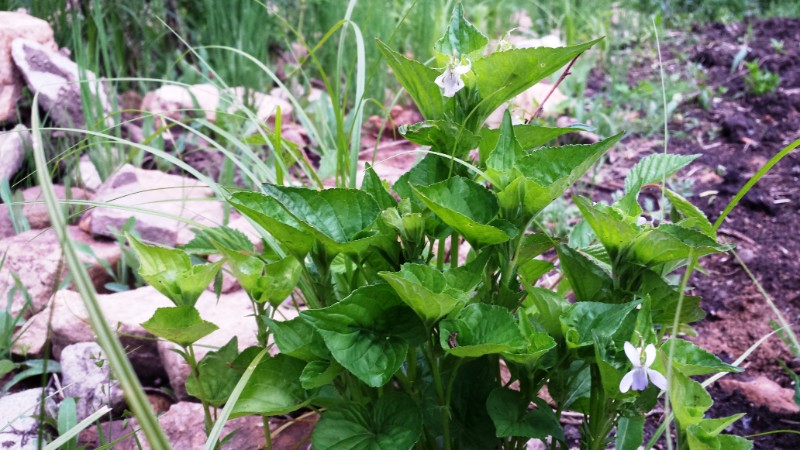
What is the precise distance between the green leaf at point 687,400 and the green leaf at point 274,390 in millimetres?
479

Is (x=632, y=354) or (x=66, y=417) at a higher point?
(x=632, y=354)

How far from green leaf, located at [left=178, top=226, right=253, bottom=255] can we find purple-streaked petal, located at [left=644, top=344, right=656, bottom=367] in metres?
0.65

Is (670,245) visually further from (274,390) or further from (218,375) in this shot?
(218,375)

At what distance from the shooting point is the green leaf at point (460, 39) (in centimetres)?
112

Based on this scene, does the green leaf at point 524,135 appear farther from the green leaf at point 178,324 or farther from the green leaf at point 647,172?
the green leaf at point 178,324

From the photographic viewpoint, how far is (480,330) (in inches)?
37.0

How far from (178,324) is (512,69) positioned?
1.95ft

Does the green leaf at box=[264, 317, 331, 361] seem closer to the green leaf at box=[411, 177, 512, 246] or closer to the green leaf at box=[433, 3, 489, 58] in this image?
the green leaf at box=[411, 177, 512, 246]

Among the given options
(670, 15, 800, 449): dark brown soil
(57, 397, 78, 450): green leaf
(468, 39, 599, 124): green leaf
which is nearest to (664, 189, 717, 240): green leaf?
(468, 39, 599, 124): green leaf

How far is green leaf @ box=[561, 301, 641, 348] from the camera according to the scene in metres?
0.91

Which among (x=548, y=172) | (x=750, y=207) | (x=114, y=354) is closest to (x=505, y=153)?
(x=548, y=172)

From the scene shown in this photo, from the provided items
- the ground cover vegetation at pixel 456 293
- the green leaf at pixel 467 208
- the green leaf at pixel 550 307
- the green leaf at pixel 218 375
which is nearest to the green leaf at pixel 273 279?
the ground cover vegetation at pixel 456 293

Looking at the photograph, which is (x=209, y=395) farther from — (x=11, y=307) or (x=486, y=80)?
(x=11, y=307)

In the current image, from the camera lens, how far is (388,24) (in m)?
3.38
